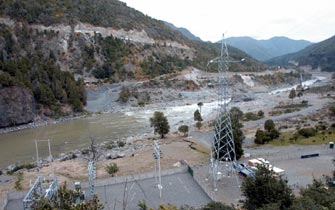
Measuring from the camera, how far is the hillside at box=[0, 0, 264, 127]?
5909 centimetres

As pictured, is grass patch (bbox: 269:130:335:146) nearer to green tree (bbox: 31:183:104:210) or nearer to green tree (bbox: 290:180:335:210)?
green tree (bbox: 290:180:335:210)

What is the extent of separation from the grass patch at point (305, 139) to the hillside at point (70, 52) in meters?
39.5

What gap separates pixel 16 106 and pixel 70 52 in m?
35.9

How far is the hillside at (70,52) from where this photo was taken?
59.1 m

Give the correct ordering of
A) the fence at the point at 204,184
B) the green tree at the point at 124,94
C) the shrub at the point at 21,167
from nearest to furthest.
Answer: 1. the fence at the point at 204,184
2. the shrub at the point at 21,167
3. the green tree at the point at 124,94

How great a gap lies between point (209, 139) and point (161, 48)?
73.8 m

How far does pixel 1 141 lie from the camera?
151ft

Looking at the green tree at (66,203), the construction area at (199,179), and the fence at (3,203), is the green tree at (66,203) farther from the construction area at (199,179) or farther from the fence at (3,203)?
the fence at (3,203)

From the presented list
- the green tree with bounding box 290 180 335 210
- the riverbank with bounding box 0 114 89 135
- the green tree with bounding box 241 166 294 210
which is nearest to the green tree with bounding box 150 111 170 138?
the riverbank with bounding box 0 114 89 135

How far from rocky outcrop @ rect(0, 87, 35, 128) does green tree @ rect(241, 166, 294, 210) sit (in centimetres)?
4617

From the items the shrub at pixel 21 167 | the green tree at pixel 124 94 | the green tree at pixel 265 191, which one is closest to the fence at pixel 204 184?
the green tree at pixel 265 191

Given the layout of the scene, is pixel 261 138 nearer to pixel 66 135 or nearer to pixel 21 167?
pixel 21 167

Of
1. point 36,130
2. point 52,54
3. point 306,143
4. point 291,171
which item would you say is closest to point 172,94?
point 52,54

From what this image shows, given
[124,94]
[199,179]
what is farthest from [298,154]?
[124,94]
